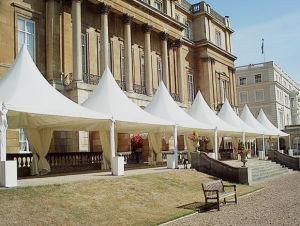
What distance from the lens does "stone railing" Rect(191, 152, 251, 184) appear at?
20.0 metres

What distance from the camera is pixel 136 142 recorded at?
27953 mm

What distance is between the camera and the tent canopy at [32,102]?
13555 mm

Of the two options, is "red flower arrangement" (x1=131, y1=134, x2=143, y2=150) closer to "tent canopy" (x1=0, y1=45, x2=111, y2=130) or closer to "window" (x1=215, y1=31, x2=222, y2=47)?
"tent canopy" (x1=0, y1=45, x2=111, y2=130)

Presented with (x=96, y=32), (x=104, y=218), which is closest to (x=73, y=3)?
(x=96, y=32)

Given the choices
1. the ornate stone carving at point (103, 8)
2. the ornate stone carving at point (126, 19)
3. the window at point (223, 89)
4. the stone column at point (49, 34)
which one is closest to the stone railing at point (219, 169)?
the stone column at point (49, 34)

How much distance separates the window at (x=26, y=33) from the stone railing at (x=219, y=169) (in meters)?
10.7

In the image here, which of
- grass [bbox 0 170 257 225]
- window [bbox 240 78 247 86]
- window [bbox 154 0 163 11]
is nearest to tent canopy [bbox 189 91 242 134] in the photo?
grass [bbox 0 170 257 225]

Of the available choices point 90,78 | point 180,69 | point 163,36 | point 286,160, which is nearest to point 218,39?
point 180,69

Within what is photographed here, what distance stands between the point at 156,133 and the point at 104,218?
43.9 ft

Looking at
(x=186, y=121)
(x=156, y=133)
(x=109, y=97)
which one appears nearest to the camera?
(x=109, y=97)

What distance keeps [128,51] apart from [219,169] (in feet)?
38.7

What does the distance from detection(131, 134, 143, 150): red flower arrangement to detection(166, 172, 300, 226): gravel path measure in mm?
12771

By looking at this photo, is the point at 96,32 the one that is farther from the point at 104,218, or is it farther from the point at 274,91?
the point at 274,91

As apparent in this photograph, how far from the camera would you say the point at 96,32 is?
28281mm
